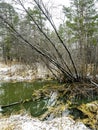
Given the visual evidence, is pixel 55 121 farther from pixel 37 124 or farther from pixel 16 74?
pixel 16 74

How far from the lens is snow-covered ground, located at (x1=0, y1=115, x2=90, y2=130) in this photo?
492cm

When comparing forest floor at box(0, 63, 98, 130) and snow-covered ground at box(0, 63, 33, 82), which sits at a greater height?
snow-covered ground at box(0, 63, 33, 82)

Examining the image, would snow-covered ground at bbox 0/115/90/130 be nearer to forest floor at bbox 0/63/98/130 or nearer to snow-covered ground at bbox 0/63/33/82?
forest floor at bbox 0/63/98/130

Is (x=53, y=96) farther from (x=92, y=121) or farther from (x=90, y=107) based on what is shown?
(x=92, y=121)

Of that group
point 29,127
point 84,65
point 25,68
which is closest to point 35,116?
point 29,127

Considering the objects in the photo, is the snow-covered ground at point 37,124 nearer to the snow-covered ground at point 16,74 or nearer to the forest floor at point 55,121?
the forest floor at point 55,121

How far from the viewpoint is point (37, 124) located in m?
5.23

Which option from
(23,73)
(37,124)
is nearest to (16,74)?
(23,73)

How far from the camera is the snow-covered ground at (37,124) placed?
492 centimetres

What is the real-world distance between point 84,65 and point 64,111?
4493mm

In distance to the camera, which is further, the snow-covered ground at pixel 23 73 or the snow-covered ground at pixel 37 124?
the snow-covered ground at pixel 23 73

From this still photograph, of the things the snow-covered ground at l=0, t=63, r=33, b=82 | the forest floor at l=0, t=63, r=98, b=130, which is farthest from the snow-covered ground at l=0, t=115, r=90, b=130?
the snow-covered ground at l=0, t=63, r=33, b=82

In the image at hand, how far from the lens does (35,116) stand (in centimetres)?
614

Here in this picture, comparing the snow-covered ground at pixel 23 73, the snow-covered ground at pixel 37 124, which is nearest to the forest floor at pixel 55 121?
the snow-covered ground at pixel 37 124
